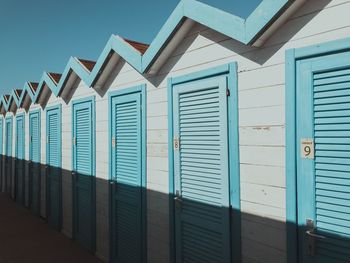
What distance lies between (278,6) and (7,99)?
1114 cm

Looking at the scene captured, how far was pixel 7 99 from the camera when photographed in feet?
37.7

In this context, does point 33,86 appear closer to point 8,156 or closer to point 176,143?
point 8,156

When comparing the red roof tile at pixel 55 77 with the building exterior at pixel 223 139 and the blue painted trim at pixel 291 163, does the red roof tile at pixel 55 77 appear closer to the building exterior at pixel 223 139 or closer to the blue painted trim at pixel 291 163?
the building exterior at pixel 223 139

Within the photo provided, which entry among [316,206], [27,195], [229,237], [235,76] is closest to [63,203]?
[27,195]

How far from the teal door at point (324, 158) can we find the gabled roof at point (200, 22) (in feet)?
1.49

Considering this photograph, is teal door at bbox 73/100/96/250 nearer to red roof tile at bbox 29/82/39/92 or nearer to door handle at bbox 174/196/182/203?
door handle at bbox 174/196/182/203

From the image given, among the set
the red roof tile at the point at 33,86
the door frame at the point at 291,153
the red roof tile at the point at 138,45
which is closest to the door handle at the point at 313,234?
the door frame at the point at 291,153

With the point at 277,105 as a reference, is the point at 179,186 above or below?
below

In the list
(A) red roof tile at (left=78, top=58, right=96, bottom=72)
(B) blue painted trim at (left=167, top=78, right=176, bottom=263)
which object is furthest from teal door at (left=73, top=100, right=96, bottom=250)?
(B) blue painted trim at (left=167, top=78, right=176, bottom=263)

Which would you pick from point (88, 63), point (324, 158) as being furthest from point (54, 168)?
point (324, 158)

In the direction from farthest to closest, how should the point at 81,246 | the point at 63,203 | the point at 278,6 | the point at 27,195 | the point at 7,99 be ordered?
the point at 7,99
the point at 27,195
the point at 63,203
the point at 81,246
the point at 278,6

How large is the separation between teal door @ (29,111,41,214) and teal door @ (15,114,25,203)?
3.22ft

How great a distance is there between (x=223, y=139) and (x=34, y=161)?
25.1 feet

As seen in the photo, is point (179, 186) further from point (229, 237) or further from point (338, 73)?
point (338, 73)
